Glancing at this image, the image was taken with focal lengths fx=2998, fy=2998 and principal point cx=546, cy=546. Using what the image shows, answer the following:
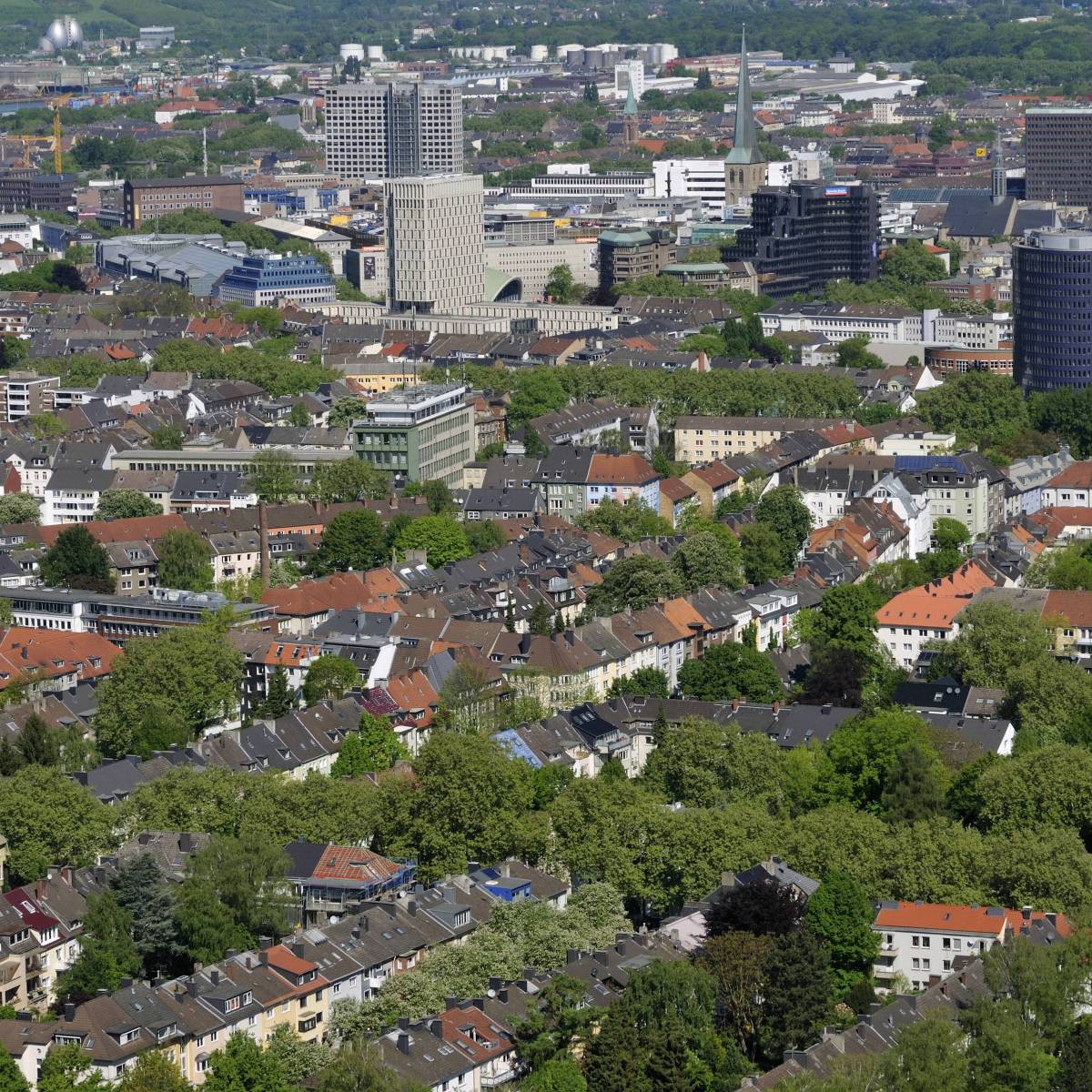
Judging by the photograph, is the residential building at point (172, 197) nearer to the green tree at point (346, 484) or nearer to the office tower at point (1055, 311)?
the office tower at point (1055, 311)

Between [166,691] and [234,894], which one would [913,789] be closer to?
[234,894]

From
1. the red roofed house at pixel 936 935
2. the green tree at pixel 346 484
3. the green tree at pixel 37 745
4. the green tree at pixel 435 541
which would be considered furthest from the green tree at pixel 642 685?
the green tree at pixel 346 484

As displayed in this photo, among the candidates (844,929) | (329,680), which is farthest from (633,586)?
(844,929)

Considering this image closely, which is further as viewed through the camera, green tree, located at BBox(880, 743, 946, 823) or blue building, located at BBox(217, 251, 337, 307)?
blue building, located at BBox(217, 251, 337, 307)

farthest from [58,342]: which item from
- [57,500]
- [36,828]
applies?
[36,828]

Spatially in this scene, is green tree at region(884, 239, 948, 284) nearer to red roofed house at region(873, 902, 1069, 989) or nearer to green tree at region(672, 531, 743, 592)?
green tree at region(672, 531, 743, 592)

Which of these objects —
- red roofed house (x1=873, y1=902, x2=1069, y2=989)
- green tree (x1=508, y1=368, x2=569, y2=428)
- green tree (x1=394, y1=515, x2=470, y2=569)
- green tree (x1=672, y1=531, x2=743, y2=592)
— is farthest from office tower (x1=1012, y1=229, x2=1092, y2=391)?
red roofed house (x1=873, y1=902, x2=1069, y2=989)
